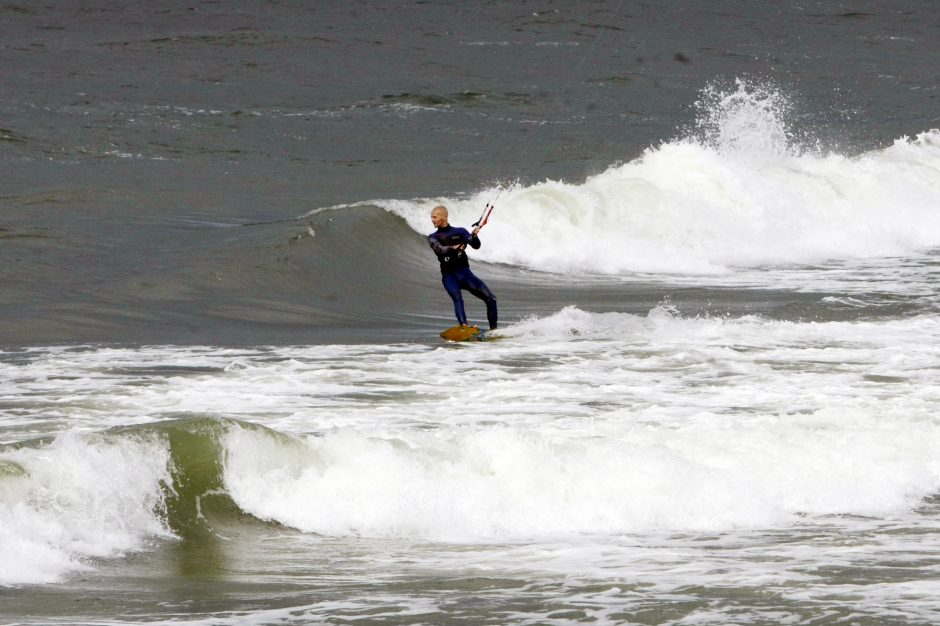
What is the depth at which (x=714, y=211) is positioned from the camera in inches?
1055

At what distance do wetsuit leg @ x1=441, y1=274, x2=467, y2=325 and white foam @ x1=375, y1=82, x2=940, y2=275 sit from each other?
23.0ft

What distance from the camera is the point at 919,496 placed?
973 cm

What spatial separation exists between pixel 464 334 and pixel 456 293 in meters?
0.73

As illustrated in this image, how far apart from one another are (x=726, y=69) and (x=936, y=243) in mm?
23948

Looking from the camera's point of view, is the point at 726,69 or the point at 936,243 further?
the point at 726,69

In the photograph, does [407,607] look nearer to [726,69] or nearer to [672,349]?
[672,349]

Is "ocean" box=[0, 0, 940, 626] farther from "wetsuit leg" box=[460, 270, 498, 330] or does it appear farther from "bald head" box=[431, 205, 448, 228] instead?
"bald head" box=[431, 205, 448, 228]

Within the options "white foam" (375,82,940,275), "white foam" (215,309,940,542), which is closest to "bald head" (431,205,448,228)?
"white foam" (215,309,940,542)

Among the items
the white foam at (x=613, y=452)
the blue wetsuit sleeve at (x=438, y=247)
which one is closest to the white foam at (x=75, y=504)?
the white foam at (x=613, y=452)

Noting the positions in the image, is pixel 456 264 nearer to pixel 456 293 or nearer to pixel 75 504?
pixel 456 293

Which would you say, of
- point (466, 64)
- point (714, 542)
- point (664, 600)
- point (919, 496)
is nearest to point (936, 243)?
point (919, 496)

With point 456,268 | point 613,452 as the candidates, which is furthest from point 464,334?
point 613,452

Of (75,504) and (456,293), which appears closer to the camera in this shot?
(75,504)

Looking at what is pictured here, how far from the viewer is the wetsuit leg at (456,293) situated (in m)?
15.3
